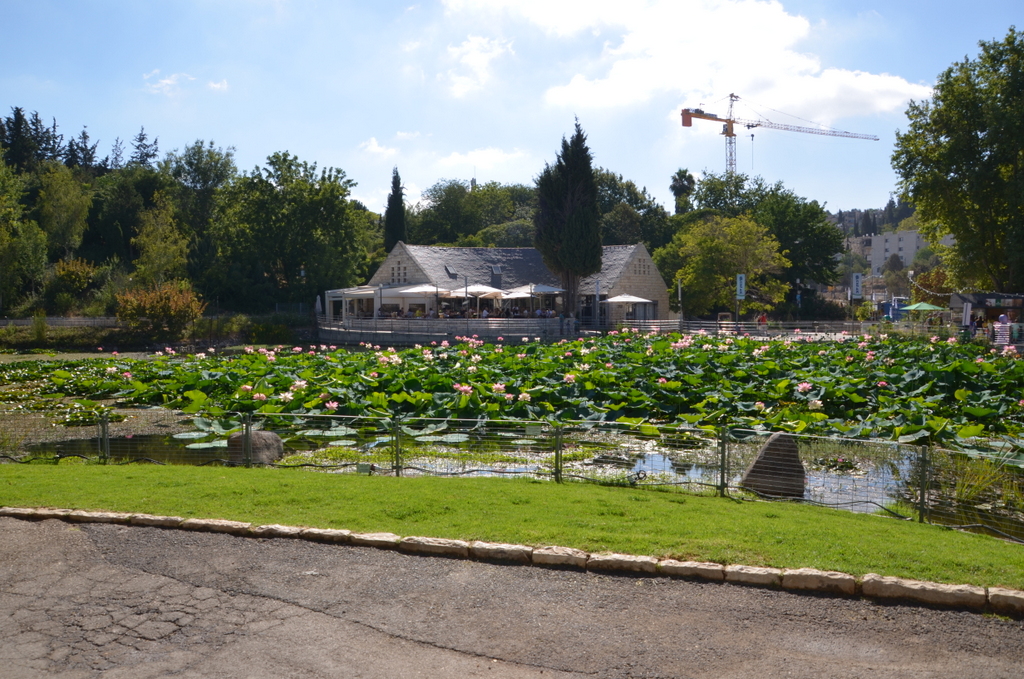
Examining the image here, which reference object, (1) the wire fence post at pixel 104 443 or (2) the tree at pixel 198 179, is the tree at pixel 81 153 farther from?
(1) the wire fence post at pixel 104 443

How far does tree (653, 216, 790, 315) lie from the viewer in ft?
179

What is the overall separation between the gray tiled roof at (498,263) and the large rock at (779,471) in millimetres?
45265

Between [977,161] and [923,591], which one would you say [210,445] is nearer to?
[923,591]

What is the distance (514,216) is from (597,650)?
314ft

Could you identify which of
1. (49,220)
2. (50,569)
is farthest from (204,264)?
(50,569)

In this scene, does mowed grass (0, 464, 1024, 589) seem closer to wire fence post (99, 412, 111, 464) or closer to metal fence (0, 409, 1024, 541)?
metal fence (0, 409, 1024, 541)

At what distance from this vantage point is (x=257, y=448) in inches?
465

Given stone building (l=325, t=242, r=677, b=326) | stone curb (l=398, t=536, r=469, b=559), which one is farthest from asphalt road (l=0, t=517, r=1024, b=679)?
stone building (l=325, t=242, r=677, b=326)

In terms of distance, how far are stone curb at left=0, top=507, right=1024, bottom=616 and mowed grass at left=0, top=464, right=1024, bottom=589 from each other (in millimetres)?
193

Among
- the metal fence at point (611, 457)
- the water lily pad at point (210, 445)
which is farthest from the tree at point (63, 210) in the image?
the water lily pad at point (210, 445)

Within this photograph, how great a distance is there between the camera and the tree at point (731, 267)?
54656mm

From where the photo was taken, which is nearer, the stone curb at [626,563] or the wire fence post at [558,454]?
the stone curb at [626,563]

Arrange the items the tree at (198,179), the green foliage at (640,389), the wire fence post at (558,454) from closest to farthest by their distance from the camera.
→ the wire fence post at (558,454) < the green foliage at (640,389) < the tree at (198,179)

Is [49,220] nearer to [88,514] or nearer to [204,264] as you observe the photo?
[204,264]
